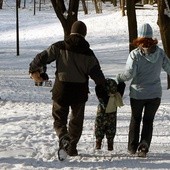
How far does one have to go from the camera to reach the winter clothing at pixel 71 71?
5.67 metres

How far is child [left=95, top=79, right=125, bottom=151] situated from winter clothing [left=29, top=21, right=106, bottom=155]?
1.00 ft

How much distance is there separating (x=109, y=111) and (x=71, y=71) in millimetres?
833

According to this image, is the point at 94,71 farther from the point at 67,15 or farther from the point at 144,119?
the point at 67,15

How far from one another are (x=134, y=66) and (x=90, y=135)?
2.04 m

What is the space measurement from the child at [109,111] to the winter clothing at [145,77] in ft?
0.52

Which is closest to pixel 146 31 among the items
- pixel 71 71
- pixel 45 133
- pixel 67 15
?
pixel 71 71

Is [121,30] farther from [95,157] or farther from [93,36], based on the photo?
[95,157]

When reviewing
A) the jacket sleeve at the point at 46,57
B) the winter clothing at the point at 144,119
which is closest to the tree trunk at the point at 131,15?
the winter clothing at the point at 144,119

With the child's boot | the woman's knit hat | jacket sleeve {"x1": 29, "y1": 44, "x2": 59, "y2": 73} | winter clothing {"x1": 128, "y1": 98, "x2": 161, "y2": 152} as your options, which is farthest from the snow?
the woman's knit hat

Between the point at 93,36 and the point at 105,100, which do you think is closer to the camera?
the point at 105,100

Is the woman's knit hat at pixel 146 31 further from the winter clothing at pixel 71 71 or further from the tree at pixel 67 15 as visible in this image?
the tree at pixel 67 15

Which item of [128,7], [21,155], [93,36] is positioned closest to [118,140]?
[21,155]

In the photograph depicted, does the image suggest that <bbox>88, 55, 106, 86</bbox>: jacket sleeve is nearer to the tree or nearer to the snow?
the snow

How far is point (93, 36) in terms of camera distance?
29.8 metres
